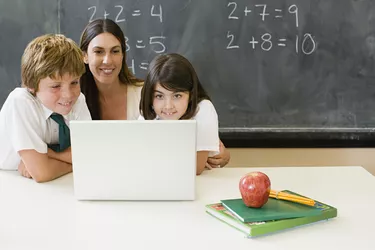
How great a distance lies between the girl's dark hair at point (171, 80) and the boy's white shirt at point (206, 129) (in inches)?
1.4

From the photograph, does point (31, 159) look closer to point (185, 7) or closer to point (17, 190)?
point (17, 190)

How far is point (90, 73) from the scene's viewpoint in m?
2.21

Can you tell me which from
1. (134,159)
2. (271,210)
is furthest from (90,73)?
(271,210)

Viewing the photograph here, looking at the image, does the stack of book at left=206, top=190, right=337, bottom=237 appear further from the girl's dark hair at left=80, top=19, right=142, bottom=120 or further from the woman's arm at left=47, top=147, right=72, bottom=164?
the girl's dark hair at left=80, top=19, right=142, bottom=120

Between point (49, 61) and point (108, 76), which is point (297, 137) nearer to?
point (108, 76)

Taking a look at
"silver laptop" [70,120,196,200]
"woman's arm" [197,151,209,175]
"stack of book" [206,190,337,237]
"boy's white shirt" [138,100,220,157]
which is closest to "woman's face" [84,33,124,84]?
"boy's white shirt" [138,100,220,157]

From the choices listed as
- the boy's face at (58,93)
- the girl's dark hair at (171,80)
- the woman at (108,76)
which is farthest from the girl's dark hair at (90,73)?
the boy's face at (58,93)

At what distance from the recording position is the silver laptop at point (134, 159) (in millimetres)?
1341

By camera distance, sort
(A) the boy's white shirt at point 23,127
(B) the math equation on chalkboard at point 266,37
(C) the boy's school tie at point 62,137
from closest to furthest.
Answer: (A) the boy's white shirt at point 23,127
(C) the boy's school tie at point 62,137
(B) the math equation on chalkboard at point 266,37

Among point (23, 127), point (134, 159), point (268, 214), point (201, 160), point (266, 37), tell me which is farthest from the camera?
point (266, 37)

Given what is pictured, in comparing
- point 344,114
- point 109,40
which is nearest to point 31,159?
point 109,40

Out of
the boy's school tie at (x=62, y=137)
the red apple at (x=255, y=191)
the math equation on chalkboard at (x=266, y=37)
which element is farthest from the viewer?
the math equation on chalkboard at (x=266, y=37)

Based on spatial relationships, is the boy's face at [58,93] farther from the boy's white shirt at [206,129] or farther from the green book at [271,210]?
the green book at [271,210]

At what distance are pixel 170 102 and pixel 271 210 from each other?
0.68 m
